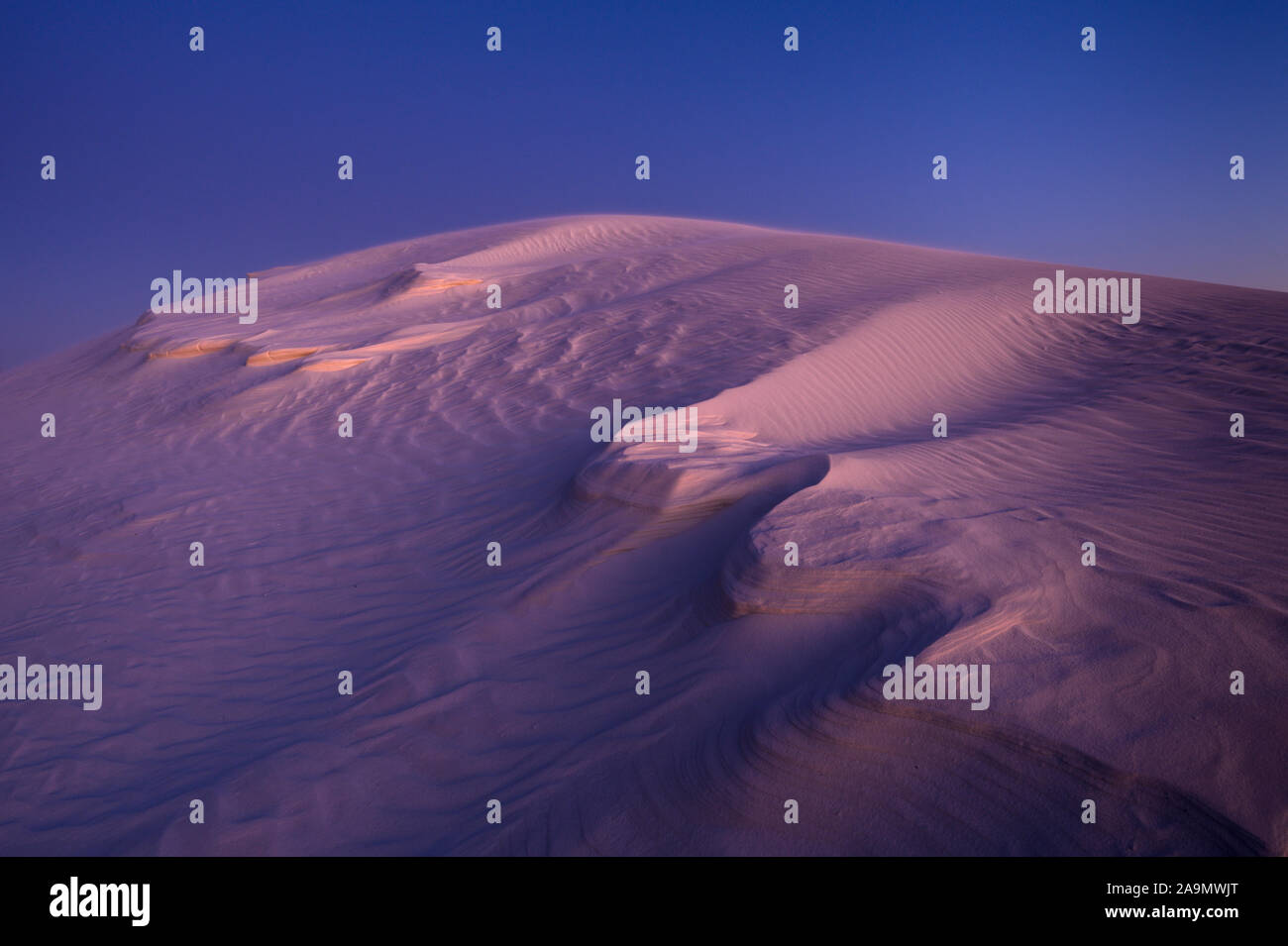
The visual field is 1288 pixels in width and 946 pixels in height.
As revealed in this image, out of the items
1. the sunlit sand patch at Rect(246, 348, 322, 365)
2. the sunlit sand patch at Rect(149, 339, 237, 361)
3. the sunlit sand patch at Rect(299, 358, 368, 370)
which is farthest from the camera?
the sunlit sand patch at Rect(149, 339, 237, 361)

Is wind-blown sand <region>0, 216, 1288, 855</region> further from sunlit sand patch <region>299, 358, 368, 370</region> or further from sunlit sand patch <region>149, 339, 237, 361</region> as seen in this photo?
sunlit sand patch <region>149, 339, 237, 361</region>

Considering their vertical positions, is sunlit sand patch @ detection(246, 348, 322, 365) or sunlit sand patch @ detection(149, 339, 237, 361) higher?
sunlit sand patch @ detection(149, 339, 237, 361)

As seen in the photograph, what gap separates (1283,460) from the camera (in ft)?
16.7

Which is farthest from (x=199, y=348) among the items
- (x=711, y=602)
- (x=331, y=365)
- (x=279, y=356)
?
(x=711, y=602)

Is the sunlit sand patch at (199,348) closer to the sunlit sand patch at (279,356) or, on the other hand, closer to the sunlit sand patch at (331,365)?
the sunlit sand patch at (279,356)

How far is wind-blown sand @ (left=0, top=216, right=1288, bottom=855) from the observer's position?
2.90 m

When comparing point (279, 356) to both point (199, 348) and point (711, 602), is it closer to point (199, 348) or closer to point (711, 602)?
point (199, 348)

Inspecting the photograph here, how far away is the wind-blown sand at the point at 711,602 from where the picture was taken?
114 inches

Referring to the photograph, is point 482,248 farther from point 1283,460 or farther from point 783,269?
point 1283,460

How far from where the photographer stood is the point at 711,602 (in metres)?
4.23

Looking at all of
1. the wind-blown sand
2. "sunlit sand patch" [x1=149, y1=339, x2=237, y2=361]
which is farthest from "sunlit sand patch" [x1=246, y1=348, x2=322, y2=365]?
the wind-blown sand

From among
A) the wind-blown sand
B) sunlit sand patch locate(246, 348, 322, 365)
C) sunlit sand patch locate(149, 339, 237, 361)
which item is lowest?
the wind-blown sand

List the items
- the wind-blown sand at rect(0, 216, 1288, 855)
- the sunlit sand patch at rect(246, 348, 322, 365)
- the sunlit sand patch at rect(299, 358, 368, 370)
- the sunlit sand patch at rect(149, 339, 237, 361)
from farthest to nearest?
1. the sunlit sand patch at rect(149, 339, 237, 361)
2. the sunlit sand patch at rect(246, 348, 322, 365)
3. the sunlit sand patch at rect(299, 358, 368, 370)
4. the wind-blown sand at rect(0, 216, 1288, 855)

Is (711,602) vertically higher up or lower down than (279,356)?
lower down
